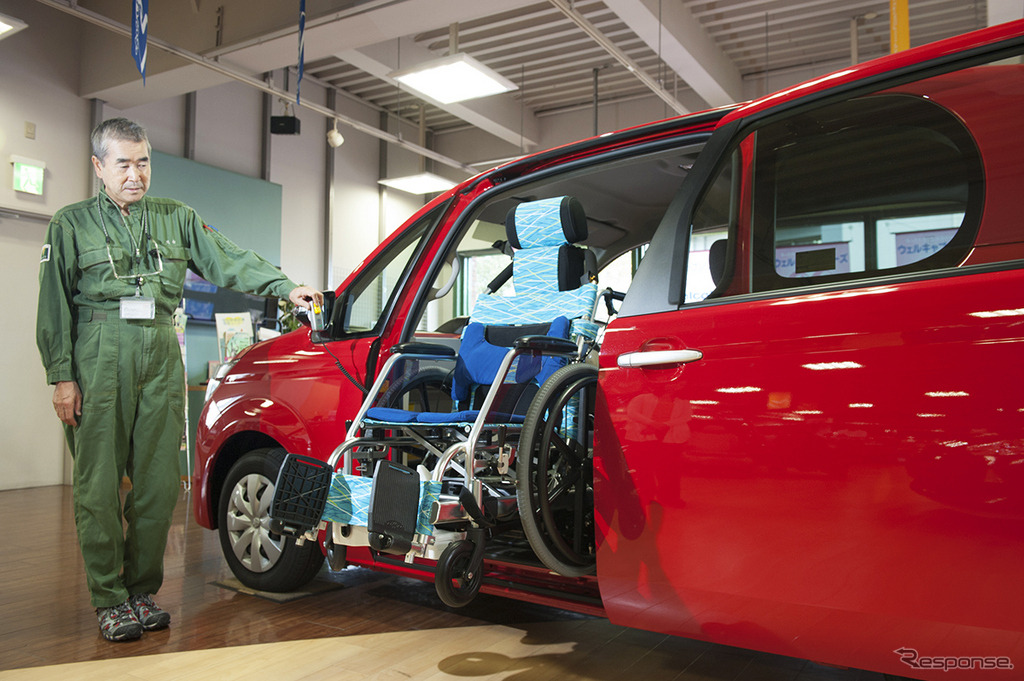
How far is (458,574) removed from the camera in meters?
1.90

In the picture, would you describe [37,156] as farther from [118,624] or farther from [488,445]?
[488,445]

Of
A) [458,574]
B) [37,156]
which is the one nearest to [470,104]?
[37,156]

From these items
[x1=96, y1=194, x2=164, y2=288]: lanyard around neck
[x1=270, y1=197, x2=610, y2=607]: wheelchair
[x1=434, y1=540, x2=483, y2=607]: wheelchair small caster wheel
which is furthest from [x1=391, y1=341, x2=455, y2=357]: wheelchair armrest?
[x1=96, y1=194, x2=164, y2=288]: lanyard around neck

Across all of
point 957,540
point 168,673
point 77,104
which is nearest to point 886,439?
point 957,540

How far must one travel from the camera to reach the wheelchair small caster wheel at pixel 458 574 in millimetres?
1837

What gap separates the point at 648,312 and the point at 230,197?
265 inches

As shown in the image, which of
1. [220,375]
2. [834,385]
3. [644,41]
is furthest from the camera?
[644,41]

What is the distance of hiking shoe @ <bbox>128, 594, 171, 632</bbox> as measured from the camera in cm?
241

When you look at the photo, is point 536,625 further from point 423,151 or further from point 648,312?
point 423,151

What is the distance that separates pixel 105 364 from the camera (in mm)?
2389

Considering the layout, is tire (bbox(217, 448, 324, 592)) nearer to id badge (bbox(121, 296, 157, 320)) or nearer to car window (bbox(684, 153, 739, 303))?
id badge (bbox(121, 296, 157, 320))

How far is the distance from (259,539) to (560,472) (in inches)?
52.7

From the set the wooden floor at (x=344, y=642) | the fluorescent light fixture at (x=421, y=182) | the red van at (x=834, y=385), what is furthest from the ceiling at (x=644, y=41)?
the wooden floor at (x=344, y=642)

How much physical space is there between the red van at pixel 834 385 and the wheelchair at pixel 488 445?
0.18m
